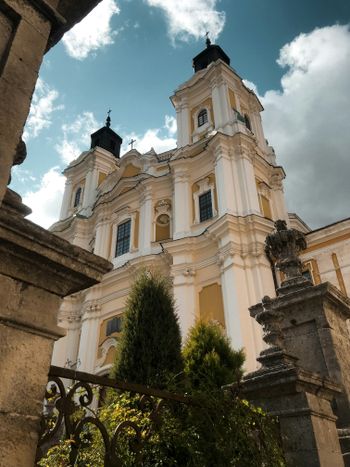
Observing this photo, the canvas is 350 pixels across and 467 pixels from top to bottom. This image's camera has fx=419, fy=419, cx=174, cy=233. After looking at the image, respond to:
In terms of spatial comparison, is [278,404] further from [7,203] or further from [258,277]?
[258,277]

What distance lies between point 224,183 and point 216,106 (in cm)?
645

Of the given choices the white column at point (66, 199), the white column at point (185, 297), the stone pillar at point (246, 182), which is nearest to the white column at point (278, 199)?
the stone pillar at point (246, 182)

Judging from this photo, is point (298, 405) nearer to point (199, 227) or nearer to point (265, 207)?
point (199, 227)

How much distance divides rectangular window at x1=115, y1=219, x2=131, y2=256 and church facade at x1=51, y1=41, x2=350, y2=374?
0.25ft

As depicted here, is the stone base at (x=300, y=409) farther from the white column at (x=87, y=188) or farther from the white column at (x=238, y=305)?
the white column at (x=87, y=188)

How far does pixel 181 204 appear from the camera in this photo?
2233 cm

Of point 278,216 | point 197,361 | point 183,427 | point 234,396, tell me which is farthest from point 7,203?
point 278,216

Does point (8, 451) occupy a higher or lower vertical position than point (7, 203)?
lower

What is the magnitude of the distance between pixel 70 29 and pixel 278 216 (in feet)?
65.2

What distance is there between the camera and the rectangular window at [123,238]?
23.8 m

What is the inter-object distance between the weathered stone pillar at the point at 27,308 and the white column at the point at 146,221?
19.3m

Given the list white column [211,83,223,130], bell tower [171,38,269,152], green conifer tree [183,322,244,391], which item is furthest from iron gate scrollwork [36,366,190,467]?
white column [211,83,223,130]

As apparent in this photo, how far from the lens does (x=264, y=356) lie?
15.4 ft

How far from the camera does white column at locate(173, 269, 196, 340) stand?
1775 centimetres
